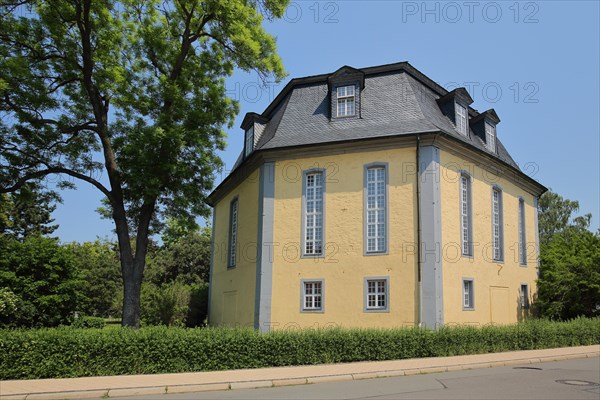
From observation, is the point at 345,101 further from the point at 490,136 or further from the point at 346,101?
the point at 490,136

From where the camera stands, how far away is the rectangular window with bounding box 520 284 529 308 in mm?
24766

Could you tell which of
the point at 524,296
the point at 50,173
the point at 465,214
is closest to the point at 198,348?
the point at 50,173

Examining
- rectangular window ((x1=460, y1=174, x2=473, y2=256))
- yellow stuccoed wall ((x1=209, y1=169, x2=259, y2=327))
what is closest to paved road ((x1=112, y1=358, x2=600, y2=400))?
rectangular window ((x1=460, y1=174, x2=473, y2=256))

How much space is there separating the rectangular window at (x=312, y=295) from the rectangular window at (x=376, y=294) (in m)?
1.91

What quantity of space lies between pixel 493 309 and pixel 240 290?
37.8ft

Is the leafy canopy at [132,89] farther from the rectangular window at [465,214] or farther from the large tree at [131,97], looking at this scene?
the rectangular window at [465,214]

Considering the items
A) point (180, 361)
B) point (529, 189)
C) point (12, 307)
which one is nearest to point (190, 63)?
point (12, 307)

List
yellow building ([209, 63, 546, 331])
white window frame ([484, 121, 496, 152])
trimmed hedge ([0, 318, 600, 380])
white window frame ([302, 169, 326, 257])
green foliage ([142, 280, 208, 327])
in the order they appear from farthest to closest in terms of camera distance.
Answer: green foliage ([142, 280, 208, 327]) < white window frame ([484, 121, 496, 152]) < white window frame ([302, 169, 326, 257]) < yellow building ([209, 63, 546, 331]) < trimmed hedge ([0, 318, 600, 380])

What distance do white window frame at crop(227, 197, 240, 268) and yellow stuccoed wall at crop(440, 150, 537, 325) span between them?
1083 cm

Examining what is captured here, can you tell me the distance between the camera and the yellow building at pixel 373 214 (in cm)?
1956

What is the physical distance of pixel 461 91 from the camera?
23328mm

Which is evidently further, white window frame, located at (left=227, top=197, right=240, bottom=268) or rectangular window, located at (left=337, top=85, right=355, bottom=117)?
white window frame, located at (left=227, top=197, right=240, bottom=268)

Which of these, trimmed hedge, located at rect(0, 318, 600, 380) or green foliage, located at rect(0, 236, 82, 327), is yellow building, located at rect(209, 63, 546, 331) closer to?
trimmed hedge, located at rect(0, 318, 600, 380)

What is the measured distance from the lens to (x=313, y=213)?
2116 centimetres
